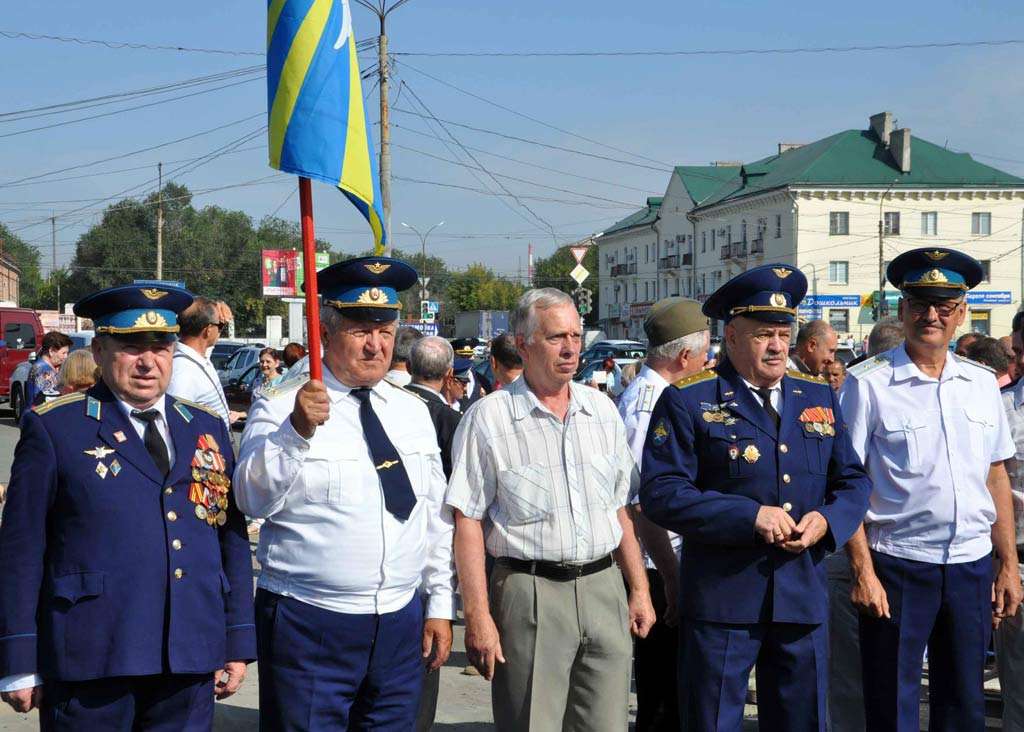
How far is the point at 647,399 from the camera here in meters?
5.07

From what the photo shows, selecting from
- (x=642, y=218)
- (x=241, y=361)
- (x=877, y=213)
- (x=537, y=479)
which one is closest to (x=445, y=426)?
(x=537, y=479)

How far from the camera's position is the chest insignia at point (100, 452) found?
128 inches

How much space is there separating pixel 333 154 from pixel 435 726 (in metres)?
3.30

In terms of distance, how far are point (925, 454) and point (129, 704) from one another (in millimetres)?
3119

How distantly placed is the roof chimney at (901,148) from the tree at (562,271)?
135 ft

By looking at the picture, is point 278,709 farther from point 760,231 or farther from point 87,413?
point 760,231

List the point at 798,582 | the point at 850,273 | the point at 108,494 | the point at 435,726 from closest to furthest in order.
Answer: the point at 108,494
the point at 798,582
the point at 435,726
the point at 850,273

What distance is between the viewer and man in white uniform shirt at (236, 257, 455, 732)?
352 cm

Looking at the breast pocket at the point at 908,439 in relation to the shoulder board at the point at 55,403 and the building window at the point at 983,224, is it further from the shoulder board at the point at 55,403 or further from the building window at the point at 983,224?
the building window at the point at 983,224

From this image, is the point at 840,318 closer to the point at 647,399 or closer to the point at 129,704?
the point at 647,399

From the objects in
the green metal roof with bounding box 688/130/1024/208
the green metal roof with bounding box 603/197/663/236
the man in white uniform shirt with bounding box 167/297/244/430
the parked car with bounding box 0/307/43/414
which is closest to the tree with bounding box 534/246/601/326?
the green metal roof with bounding box 603/197/663/236

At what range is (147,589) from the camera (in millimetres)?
3271

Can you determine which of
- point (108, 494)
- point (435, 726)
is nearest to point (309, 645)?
point (108, 494)

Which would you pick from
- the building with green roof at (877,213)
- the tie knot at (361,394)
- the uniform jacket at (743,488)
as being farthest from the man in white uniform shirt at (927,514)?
the building with green roof at (877,213)
